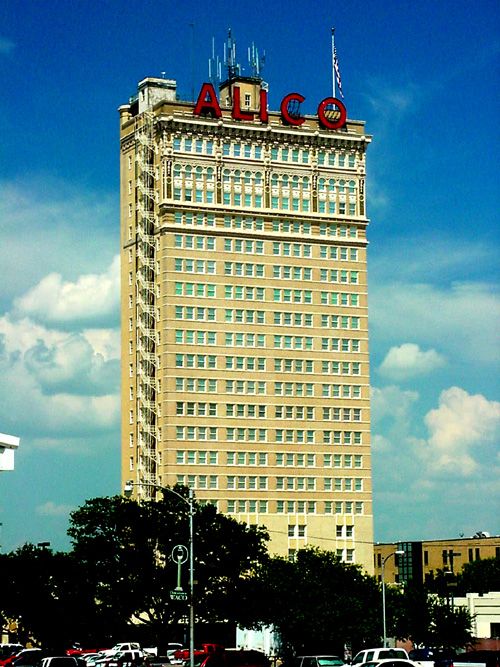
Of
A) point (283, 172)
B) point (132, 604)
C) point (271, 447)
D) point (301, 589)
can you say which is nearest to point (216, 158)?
point (283, 172)

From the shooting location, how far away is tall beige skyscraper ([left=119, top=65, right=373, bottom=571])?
18900 cm

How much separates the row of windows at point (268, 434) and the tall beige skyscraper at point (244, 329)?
0.62 feet

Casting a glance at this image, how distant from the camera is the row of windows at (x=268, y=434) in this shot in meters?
188

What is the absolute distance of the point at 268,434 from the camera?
192250 millimetres

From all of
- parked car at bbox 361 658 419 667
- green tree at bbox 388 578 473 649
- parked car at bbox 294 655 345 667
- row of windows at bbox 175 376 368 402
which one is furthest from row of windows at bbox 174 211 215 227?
parked car at bbox 361 658 419 667

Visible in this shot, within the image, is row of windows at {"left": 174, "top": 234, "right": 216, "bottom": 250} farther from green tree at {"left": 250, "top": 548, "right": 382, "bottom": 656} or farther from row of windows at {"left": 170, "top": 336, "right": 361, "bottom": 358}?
green tree at {"left": 250, "top": 548, "right": 382, "bottom": 656}

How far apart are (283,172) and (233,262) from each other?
50.5 ft

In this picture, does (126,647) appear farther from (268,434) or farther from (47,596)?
(268,434)

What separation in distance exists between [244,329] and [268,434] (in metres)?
14.7

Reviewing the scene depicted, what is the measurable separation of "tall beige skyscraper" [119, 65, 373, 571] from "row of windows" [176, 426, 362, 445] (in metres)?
0.19

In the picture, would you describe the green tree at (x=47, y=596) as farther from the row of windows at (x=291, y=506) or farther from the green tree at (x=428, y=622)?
the row of windows at (x=291, y=506)

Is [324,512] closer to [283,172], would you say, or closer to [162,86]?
[283,172]

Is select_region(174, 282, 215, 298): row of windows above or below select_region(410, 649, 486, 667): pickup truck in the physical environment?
above

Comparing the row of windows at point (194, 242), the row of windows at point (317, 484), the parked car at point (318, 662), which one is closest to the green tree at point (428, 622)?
the row of windows at point (317, 484)
